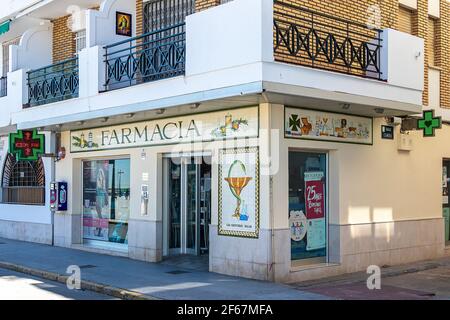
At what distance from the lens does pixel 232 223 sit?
37.2 ft

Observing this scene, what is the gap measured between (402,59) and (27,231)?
11.7 m

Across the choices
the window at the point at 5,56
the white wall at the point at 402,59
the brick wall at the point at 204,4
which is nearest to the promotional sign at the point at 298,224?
the white wall at the point at 402,59

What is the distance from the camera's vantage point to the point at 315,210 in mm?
12109

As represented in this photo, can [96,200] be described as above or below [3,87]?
below

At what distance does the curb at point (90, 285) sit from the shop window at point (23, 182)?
4677 mm

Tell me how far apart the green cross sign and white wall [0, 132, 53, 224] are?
9891 mm

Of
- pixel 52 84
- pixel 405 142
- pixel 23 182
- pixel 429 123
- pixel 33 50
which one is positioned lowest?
pixel 23 182

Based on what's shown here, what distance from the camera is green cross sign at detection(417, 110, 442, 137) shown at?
1348cm

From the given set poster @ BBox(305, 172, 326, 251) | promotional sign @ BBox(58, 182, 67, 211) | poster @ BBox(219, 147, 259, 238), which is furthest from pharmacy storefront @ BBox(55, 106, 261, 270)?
poster @ BBox(305, 172, 326, 251)

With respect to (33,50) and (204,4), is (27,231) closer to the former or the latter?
(33,50)

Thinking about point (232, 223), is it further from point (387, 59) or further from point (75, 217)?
point (75, 217)

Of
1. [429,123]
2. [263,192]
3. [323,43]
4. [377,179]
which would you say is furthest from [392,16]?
[263,192]

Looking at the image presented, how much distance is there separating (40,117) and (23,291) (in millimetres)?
6617

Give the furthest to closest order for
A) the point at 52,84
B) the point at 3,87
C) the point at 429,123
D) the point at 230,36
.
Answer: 1. the point at 3,87
2. the point at 52,84
3. the point at 429,123
4. the point at 230,36
